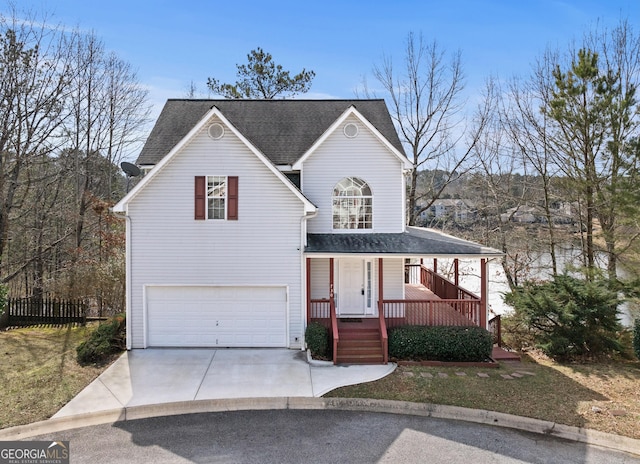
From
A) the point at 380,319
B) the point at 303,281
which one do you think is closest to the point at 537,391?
the point at 380,319

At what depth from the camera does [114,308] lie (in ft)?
61.3

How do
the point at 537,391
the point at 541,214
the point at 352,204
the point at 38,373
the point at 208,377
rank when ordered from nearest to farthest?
the point at 537,391
the point at 208,377
the point at 38,373
the point at 352,204
the point at 541,214

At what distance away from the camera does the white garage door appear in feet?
42.6

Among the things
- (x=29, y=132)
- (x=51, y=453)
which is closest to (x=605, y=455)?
(x=51, y=453)

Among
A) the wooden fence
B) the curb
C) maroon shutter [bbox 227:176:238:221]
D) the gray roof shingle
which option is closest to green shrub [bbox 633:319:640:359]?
the gray roof shingle

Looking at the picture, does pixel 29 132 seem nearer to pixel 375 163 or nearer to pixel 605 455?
pixel 375 163

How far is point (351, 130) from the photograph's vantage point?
14281 millimetres

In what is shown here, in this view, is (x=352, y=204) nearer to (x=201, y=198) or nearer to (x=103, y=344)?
(x=201, y=198)

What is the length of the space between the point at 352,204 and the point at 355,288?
309 centimetres

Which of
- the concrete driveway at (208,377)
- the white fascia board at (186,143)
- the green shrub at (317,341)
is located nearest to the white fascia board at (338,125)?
the white fascia board at (186,143)

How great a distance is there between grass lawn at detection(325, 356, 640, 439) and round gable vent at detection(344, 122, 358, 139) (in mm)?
8116

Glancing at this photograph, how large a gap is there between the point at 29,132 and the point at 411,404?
21.3 metres

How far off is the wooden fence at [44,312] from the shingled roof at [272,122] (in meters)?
7.78

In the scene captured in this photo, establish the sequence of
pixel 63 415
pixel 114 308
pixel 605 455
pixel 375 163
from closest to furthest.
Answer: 1. pixel 605 455
2. pixel 63 415
3. pixel 375 163
4. pixel 114 308
